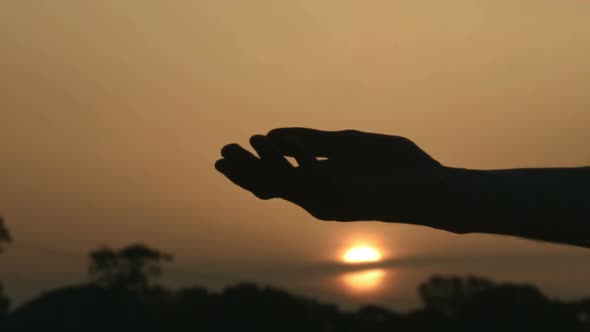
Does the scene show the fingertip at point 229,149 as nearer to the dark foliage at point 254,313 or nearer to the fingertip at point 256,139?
the fingertip at point 256,139

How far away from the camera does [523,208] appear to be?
2.61 metres

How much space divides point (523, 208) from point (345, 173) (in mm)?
543

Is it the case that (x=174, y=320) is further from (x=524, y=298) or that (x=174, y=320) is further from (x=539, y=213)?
(x=539, y=213)

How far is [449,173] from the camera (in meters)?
2.66

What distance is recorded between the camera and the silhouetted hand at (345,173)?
8.44 ft

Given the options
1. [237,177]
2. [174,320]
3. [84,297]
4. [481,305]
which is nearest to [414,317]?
[481,305]

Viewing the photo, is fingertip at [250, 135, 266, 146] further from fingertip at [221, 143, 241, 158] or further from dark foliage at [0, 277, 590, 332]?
dark foliage at [0, 277, 590, 332]

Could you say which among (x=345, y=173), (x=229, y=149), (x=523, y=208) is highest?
(x=229, y=149)

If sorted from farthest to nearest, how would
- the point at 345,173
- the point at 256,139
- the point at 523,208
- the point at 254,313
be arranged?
1. the point at 254,313
2. the point at 345,173
3. the point at 256,139
4. the point at 523,208

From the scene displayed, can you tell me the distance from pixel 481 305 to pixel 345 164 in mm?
41112

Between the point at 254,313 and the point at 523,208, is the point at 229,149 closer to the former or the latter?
the point at 523,208

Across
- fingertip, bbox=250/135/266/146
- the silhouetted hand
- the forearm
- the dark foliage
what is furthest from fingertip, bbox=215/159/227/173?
the dark foliage

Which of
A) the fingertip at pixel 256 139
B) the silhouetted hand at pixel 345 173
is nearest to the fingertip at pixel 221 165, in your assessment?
the silhouetted hand at pixel 345 173

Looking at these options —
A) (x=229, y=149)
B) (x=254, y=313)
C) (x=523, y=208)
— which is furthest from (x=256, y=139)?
(x=254, y=313)
